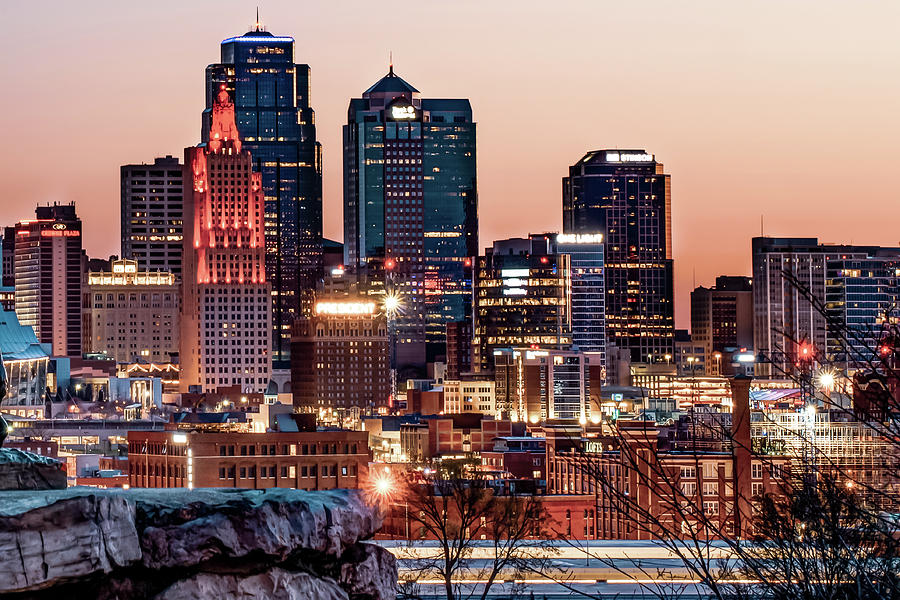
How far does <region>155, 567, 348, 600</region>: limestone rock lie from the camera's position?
8758mm

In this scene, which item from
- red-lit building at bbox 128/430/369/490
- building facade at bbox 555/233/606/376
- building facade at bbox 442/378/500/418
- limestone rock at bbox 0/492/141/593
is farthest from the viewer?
building facade at bbox 555/233/606/376

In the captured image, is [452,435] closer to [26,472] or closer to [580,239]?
[580,239]

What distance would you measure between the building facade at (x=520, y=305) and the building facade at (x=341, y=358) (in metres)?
11.0

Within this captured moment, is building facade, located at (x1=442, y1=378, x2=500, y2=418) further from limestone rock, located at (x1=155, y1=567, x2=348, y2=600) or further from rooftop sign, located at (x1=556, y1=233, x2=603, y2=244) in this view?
limestone rock, located at (x1=155, y1=567, x2=348, y2=600)

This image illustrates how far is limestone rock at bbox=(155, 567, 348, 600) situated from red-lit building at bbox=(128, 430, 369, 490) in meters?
66.8

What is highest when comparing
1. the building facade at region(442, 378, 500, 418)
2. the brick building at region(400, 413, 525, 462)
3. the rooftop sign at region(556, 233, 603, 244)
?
the rooftop sign at region(556, 233, 603, 244)

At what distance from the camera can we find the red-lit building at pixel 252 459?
255 ft

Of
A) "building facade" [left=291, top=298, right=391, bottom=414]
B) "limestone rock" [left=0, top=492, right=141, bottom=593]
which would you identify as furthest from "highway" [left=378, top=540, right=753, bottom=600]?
"building facade" [left=291, top=298, right=391, bottom=414]

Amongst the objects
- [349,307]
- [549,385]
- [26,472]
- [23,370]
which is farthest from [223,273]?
[26,472]

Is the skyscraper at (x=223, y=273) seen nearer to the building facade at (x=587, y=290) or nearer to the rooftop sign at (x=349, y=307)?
the rooftop sign at (x=349, y=307)

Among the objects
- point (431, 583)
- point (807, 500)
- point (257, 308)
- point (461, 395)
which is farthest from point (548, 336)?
point (807, 500)

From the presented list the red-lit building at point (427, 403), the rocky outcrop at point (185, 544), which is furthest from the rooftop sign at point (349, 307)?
the rocky outcrop at point (185, 544)

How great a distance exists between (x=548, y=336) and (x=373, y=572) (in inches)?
6234

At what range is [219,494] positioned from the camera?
9227 millimetres
